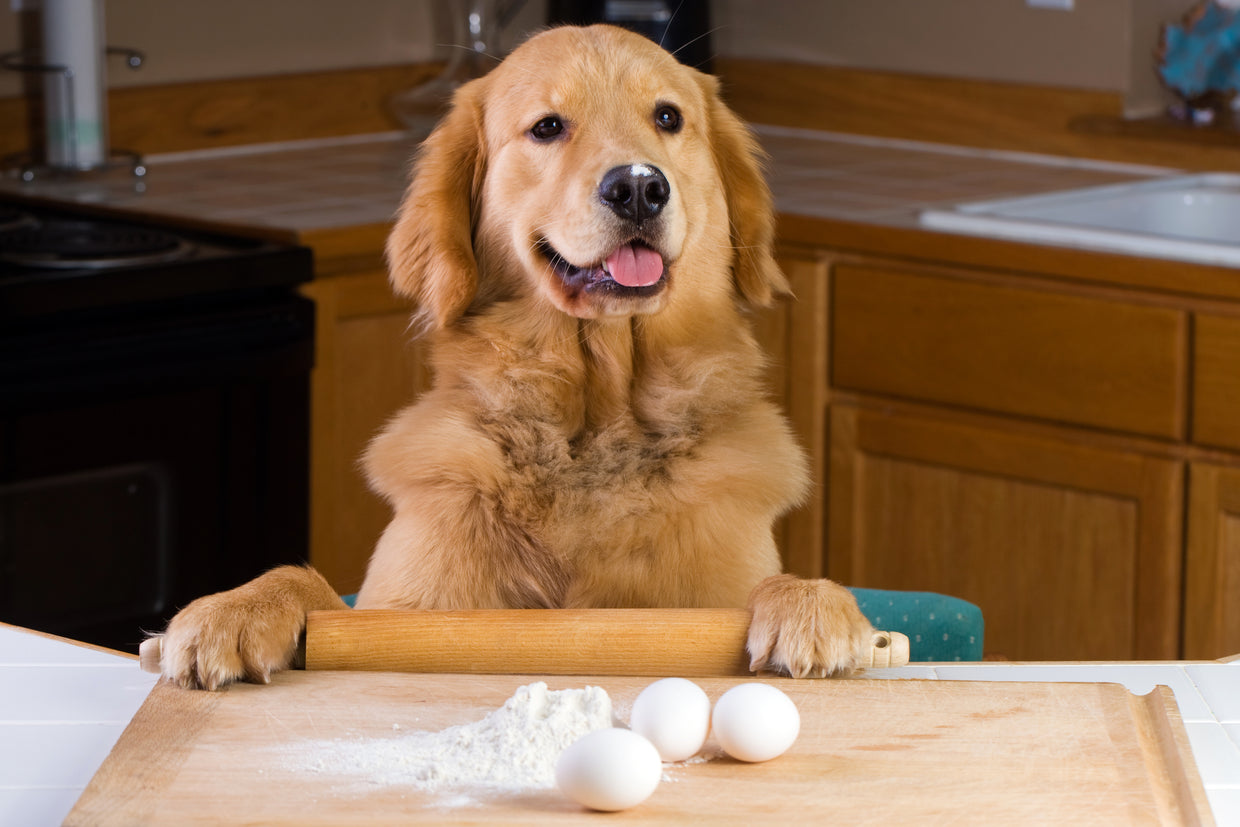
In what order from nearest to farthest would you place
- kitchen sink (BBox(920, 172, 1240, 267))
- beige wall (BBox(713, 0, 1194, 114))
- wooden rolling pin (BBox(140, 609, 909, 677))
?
wooden rolling pin (BBox(140, 609, 909, 677)), kitchen sink (BBox(920, 172, 1240, 267)), beige wall (BBox(713, 0, 1194, 114))

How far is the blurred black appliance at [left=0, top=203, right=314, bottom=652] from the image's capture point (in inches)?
90.3

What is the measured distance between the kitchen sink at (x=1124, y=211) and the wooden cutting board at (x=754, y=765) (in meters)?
1.62

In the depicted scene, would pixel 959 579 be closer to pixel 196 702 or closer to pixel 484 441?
pixel 484 441

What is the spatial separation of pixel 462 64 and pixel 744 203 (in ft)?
6.55

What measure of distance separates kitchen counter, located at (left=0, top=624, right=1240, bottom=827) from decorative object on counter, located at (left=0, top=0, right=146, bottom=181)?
6.46ft

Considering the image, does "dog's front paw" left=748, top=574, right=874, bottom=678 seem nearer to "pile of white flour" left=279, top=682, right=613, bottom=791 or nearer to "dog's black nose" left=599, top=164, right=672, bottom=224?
"pile of white flour" left=279, top=682, right=613, bottom=791

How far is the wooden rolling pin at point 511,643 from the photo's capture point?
1.09m

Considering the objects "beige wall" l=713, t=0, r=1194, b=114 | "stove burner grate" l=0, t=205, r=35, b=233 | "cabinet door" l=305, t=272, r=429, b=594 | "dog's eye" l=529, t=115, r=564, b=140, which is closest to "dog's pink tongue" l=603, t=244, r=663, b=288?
"dog's eye" l=529, t=115, r=564, b=140

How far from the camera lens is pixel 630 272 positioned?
1484mm

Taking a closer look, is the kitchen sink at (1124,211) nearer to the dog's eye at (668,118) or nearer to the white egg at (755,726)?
the dog's eye at (668,118)

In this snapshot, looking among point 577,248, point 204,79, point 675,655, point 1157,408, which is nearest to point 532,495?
point 577,248

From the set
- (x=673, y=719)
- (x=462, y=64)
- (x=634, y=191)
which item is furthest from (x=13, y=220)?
(x=673, y=719)

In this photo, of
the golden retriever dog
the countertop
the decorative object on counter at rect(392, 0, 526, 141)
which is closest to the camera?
the golden retriever dog

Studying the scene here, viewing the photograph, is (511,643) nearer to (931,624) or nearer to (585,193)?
(585,193)
